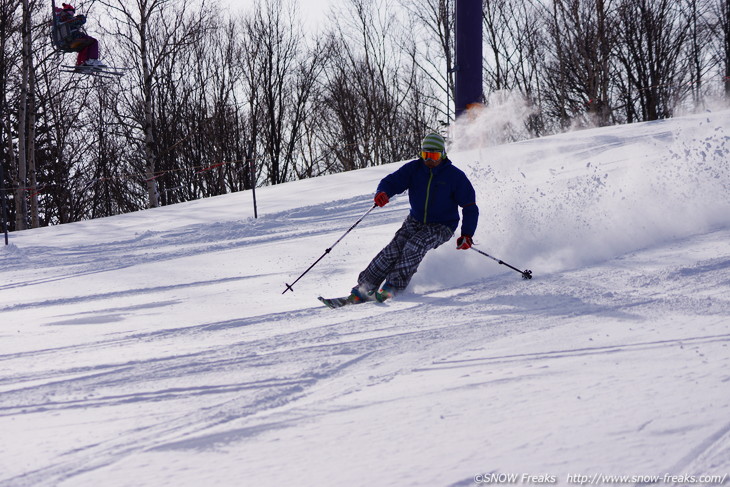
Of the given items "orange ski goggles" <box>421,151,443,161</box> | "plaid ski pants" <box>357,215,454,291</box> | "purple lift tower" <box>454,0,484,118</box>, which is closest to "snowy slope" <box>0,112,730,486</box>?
"plaid ski pants" <box>357,215,454,291</box>

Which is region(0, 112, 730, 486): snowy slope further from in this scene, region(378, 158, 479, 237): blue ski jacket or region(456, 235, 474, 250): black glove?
region(378, 158, 479, 237): blue ski jacket

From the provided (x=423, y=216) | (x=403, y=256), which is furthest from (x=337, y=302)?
(x=423, y=216)

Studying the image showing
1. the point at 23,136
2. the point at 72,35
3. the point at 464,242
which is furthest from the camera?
the point at 23,136

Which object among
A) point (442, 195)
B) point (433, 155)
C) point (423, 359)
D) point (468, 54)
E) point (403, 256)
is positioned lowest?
point (423, 359)

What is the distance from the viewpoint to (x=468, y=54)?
35.9ft

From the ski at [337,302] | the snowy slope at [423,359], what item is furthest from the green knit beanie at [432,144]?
the ski at [337,302]

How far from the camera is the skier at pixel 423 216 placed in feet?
18.1

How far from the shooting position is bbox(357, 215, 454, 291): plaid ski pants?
18.1 feet

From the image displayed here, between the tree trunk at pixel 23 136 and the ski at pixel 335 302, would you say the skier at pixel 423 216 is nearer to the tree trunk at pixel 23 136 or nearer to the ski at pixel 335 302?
the ski at pixel 335 302

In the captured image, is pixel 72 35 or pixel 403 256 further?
pixel 72 35

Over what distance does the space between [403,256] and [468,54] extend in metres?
6.35

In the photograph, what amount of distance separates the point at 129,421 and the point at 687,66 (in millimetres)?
35507

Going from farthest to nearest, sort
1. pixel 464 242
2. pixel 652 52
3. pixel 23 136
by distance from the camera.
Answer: pixel 652 52 → pixel 23 136 → pixel 464 242

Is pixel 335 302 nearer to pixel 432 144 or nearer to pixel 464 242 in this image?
pixel 464 242
